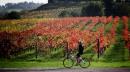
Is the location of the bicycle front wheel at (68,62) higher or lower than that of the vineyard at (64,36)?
lower

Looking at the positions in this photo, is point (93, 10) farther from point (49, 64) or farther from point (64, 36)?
point (49, 64)

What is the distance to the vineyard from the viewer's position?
14.2m

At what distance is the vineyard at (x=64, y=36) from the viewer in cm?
1417

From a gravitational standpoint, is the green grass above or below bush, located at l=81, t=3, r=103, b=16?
below

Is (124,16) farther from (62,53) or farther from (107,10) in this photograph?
(62,53)

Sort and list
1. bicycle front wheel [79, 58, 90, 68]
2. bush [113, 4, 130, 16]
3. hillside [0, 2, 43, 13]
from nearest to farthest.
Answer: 1. bush [113, 4, 130, 16]
2. bicycle front wheel [79, 58, 90, 68]
3. hillside [0, 2, 43, 13]

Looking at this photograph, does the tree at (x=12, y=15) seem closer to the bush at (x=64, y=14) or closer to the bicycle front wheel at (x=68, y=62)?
the bush at (x=64, y=14)

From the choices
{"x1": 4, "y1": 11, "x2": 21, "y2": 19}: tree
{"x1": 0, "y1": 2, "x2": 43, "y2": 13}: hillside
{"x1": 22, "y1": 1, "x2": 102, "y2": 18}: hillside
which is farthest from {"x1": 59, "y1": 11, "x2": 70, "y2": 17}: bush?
{"x1": 4, "y1": 11, "x2": 21, "y2": 19}: tree

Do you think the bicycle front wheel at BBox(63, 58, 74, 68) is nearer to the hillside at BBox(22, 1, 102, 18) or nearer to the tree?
the hillside at BBox(22, 1, 102, 18)

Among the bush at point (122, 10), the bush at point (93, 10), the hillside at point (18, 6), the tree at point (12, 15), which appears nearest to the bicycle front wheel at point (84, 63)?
the bush at point (93, 10)

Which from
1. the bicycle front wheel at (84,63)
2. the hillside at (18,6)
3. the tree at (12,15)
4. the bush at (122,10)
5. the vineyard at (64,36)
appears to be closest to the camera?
the bush at (122,10)

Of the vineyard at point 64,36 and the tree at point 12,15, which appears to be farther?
the tree at point 12,15

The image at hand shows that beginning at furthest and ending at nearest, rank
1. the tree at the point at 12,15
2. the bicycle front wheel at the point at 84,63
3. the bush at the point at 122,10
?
the tree at the point at 12,15 < the bicycle front wheel at the point at 84,63 < the bush at the point at 122,10

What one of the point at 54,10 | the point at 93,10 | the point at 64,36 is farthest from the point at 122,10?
the point at 54,10
